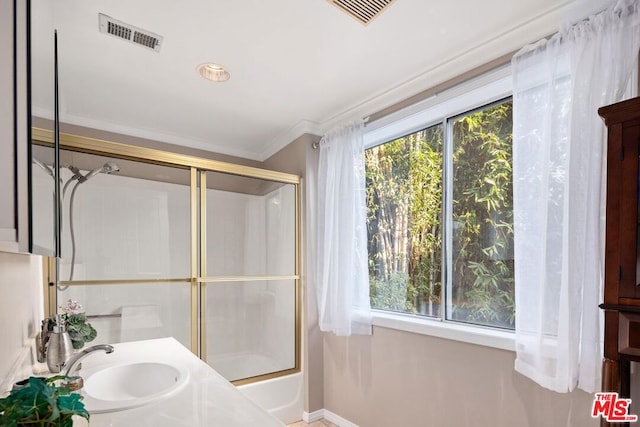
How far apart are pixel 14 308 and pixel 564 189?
2079 millimetres

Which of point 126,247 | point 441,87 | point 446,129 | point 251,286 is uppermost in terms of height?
point 441,87

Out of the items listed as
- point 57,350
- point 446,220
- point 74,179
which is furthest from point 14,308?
point 446,220

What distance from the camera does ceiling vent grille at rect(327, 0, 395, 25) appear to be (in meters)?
1.56

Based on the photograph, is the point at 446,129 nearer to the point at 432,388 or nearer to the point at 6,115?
the point at 432,388

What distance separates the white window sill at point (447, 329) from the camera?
69.9 inches

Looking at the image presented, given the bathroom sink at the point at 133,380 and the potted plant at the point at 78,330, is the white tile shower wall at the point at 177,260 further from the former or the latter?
the bathroom sink at the point at 133,380

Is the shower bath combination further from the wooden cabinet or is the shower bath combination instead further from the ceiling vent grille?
the wooden cabinet

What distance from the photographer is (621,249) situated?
120cm

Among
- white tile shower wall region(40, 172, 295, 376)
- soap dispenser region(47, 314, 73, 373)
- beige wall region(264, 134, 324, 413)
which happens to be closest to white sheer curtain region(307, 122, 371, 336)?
A: beige wall region(264, 134, 324, 413)

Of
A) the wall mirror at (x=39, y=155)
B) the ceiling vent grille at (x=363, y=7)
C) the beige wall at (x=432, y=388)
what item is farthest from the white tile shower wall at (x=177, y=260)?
the ceiling vent grille at (x=363, y=7)

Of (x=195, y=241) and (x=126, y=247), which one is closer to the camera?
(x=126, y=247)

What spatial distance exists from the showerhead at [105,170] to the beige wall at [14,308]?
3.12 feet

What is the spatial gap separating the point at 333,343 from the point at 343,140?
159 centimetres

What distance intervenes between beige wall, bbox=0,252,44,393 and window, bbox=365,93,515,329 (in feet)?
6.71
